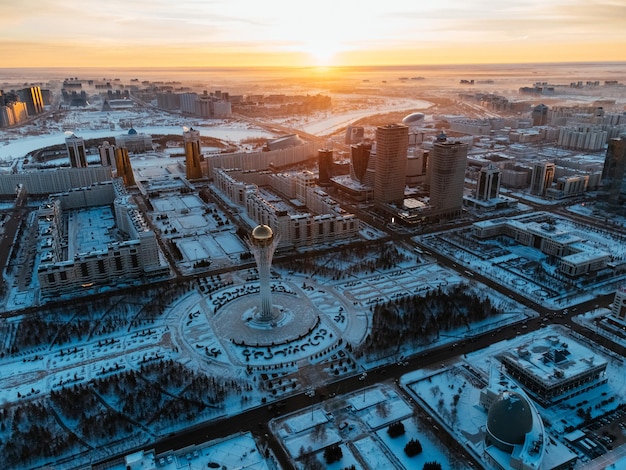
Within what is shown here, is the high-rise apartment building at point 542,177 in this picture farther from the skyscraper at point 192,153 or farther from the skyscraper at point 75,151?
the skyscraper at point 75,151

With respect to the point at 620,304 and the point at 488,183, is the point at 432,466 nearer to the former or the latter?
the point at 620,304

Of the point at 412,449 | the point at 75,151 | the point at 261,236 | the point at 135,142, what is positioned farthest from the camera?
the point at 135,142

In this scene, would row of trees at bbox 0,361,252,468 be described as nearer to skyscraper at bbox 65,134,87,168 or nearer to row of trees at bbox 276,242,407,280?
row of trees at bbox 276,242,407,280

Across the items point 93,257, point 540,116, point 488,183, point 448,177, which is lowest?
→ point 93,257

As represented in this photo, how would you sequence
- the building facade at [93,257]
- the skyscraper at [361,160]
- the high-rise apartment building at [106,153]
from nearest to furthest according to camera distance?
the building facade at [93,257] → the skyscraper at [361,160] → the high-rise apartment building at [106,153]

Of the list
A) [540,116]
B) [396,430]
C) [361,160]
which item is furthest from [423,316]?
[540,116]

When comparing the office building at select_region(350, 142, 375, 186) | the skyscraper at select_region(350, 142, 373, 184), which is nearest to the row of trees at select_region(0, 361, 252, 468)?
the office building at select_region(350, 142, 375, 186)

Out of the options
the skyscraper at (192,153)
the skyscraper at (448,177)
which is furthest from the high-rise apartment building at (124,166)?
the skyscraper at (448,177)
